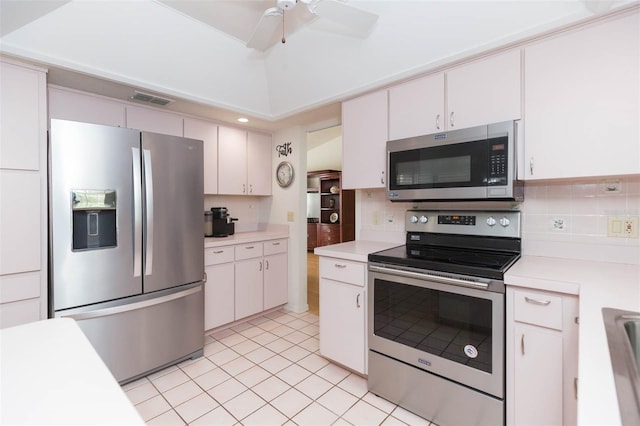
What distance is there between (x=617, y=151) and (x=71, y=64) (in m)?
3.24

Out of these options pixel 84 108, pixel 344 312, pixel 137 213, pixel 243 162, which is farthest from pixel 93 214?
pixel 344 312

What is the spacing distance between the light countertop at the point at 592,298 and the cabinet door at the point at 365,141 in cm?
114

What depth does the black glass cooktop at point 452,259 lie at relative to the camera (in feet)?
5.00

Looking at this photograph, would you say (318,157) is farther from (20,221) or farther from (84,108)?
(20,221)

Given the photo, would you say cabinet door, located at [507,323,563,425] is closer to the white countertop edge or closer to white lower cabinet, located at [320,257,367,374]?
white lower cabinet, located at [320,257,367,374]

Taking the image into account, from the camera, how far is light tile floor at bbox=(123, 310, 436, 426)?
5.87 ft

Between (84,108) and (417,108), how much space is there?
2591mm

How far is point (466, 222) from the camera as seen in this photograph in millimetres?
2053

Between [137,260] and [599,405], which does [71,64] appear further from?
[599,405]

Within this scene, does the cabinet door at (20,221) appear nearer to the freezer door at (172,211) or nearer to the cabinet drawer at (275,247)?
the freezer door at (172,211)

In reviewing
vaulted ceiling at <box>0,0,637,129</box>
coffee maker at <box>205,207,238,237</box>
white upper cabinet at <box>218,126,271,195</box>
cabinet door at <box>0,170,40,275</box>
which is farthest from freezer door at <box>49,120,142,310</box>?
white upper cabinet at <box>218,126,271,195</box>

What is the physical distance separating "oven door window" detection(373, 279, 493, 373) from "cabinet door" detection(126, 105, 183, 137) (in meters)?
2.39

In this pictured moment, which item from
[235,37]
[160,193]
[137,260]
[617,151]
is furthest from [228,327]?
[617,151]

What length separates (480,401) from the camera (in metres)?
1.54
